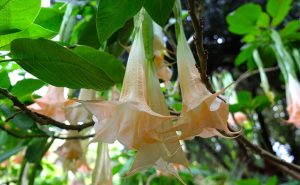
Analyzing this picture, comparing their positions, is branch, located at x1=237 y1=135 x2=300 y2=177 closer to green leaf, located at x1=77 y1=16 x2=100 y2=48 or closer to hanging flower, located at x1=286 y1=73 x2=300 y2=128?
hanging flower, located at x1=286 y1=73 x2=300 y2=128

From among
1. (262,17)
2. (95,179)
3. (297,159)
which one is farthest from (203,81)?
(297,159)

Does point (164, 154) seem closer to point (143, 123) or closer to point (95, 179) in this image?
point (143, 123)

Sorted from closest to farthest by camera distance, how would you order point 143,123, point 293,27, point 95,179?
point 143,123 < point 95,179 < point 293,27

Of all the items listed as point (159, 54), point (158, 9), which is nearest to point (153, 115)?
point (158, 9)

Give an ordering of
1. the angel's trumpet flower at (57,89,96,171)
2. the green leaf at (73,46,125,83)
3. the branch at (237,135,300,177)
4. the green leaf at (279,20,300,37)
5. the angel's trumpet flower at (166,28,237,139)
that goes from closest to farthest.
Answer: the angel's trumpet flower at (166,28,237,139), the green leaf at (73,46,125,83), the angel's trumpet flower at (57,89,96,171), the branch at (237,135,300,177), the green leaf at (279,20,300,37)

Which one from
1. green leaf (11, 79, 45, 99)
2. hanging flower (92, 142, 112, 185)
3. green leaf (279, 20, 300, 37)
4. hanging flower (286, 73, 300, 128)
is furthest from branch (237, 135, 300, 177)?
green leaf (279, 20, 300, 37)

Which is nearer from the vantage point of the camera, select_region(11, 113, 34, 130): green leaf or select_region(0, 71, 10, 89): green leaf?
select_region(0, 71, 10, 89): green leaf
